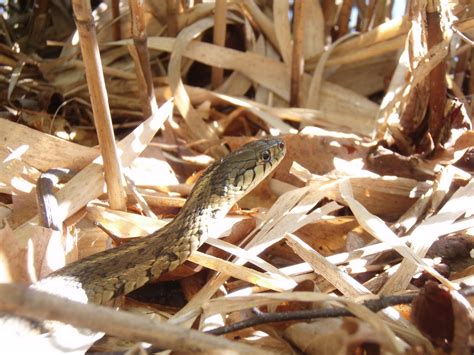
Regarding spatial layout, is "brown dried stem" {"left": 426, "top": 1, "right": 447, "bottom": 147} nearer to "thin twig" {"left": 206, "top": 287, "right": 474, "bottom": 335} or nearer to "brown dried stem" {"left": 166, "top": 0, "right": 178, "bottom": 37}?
"thin twig" {"left": 206, "top": 287, "right": 474, "bottom": 335}

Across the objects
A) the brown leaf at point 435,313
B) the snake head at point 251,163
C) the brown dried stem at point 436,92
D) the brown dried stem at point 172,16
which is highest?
the brown dried stem at point 172,16

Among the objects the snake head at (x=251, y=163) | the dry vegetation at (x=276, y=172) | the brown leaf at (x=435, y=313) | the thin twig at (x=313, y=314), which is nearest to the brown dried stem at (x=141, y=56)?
the dry vegetation at (x=276, y=172)

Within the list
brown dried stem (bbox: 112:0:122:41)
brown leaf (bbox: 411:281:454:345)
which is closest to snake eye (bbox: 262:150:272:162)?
brown leaf (bbox: 411:281:454:345)

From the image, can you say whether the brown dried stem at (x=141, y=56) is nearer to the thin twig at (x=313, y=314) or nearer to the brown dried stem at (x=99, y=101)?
the brown dried stem at (x=99, y=101)

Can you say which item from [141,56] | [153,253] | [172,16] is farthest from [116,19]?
[153,253]

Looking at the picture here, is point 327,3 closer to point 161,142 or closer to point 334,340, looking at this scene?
point 161,142

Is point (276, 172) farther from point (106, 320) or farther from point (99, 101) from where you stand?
point (106, 320)
